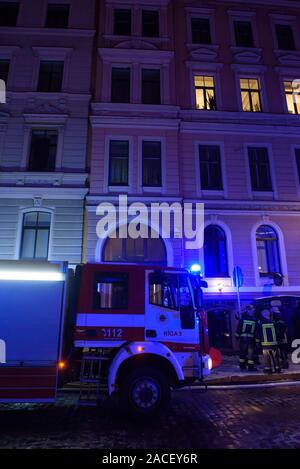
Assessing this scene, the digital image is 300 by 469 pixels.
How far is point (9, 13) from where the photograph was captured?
16.5 metres

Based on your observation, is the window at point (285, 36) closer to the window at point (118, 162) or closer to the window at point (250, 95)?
the window at point (250, 95)

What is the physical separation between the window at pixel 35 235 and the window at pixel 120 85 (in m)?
6.69

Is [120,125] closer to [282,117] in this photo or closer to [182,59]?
[182,59]

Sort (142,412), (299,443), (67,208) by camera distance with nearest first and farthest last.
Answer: (299,443), (142,412), (67,208)

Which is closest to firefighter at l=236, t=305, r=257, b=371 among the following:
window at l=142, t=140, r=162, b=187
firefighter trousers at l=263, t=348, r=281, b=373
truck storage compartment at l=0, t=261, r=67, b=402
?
firefighter trousers at l=263, t=348, r=281, b=373

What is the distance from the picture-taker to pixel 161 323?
604 cm

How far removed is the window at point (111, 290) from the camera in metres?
6.05

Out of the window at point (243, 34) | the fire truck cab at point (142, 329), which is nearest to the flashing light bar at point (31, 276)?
the fire truck cab at point (142, 329)

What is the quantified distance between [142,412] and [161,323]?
61.7 inches

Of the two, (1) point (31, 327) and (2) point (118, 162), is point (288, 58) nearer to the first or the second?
(2) point (118, 162)

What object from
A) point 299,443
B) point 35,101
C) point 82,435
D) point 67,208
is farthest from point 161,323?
point 35,101

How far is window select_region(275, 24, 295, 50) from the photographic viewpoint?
677 inches

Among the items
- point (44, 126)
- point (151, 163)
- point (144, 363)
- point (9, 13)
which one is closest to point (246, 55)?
point (151, 163)

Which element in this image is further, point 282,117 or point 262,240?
point 282,117
